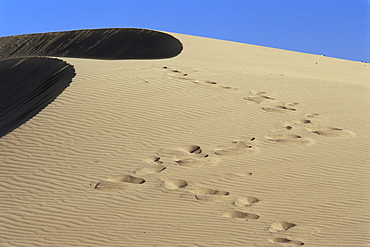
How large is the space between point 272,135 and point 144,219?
12.0 ft

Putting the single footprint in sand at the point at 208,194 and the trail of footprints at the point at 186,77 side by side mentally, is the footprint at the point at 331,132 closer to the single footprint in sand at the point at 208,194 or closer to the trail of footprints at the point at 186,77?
the trail of footprints at the point at 186,77

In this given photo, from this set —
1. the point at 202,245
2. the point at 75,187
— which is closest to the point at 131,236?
the point at 202,245

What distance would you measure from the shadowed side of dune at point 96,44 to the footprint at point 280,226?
19374 millimetres

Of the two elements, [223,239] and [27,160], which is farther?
[27,160]

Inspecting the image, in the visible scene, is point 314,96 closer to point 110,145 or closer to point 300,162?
point 300,162

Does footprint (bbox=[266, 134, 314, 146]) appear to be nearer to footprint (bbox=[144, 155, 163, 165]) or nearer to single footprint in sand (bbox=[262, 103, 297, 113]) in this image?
single footprint in sand (bbox=[262, 103, 297, 113])

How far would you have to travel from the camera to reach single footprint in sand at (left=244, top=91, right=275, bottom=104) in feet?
35.4

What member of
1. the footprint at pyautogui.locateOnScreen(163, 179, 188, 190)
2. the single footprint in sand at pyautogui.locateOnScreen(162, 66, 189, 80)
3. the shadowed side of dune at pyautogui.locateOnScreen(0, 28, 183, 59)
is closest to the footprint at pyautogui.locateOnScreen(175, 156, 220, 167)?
the footprint at pyautogui.locateOnScreen(163, 179, 188, 190)

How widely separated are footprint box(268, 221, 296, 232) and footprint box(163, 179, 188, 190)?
1473mm

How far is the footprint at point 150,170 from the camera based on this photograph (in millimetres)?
6998

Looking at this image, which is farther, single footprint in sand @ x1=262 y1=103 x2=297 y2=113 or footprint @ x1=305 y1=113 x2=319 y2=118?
single footprint in sand @ x1=262 y1=103 x2=297 y2=113

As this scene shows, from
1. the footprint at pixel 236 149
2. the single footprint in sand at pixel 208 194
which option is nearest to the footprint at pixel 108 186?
the single footprint in sand at pixel 208 194

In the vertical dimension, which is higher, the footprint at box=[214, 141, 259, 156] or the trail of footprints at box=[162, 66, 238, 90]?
the trail of footprints at box=[162, 66, 238, 90]

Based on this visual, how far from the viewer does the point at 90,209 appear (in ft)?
19.9
